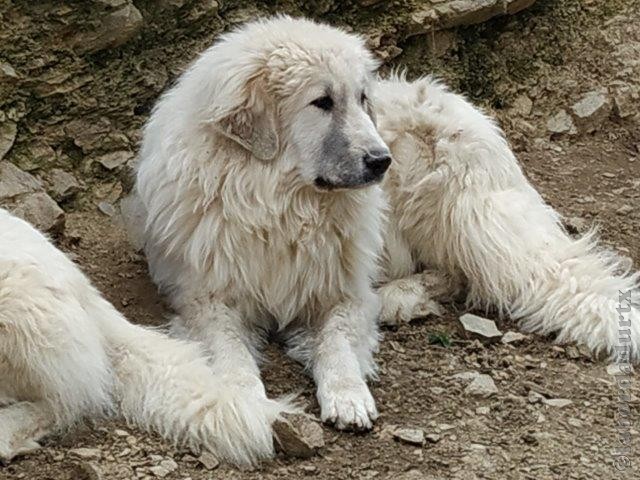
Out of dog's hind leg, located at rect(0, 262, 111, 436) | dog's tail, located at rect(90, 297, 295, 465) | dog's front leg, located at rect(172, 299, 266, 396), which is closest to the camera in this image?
dog's hind leg, located at rect(0, 262, 111, 436)

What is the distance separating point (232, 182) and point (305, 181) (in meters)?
0.31

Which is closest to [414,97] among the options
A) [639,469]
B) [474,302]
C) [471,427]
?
[474,302]

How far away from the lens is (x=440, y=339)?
5.41m

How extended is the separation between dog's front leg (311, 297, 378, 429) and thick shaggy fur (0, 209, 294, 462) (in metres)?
0.26

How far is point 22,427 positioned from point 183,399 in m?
0.58

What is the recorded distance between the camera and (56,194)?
6.23 metres

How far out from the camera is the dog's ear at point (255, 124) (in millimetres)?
5004

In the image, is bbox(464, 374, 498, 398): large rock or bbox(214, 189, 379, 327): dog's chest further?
bbox(214, 189, 379, 327): dog's chest

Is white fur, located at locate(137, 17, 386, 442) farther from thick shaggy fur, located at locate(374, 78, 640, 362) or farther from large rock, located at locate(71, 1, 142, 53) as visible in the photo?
large rock, located at locate(71, 1, 142, 53)

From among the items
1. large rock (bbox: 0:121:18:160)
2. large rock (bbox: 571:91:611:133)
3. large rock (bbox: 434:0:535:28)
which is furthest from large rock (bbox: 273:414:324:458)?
large rock (bbox: 571:91:611:133)

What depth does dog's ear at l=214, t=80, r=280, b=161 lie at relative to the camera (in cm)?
500

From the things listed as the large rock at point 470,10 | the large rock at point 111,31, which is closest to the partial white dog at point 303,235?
the large rock at point 111,31

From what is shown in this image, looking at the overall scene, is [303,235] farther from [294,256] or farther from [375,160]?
[375,160]

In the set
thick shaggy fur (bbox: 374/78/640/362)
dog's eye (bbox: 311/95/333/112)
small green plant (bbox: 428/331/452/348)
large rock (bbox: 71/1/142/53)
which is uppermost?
large rock (bbox: 71/1/142/53)
